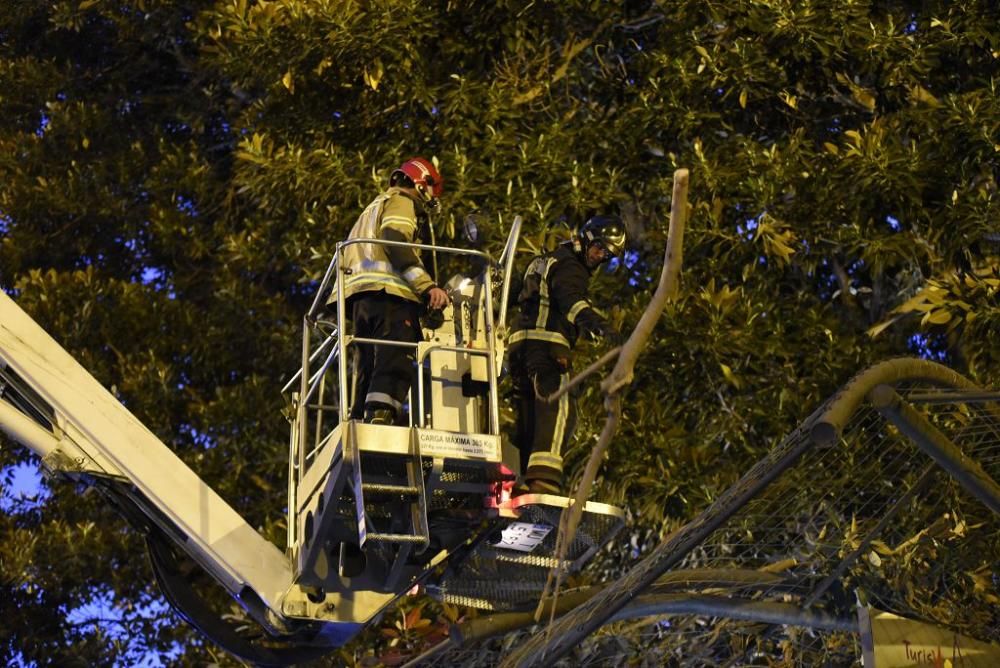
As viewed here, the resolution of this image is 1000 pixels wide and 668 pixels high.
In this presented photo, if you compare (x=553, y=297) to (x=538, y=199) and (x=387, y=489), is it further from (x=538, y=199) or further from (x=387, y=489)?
(x=538, y=199)

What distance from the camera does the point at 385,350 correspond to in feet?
33.0

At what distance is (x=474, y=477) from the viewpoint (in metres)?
9.89

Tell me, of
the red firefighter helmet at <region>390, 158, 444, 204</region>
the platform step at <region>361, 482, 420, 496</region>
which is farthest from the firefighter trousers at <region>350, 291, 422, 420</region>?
the red firefighter helmet at <region>390, 158, 444, 204</region>

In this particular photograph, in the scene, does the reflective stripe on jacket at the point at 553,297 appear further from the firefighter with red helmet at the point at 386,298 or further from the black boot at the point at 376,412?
the black boot at the point at 376,412

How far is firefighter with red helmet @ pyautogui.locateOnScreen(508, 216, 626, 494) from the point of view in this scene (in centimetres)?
1034

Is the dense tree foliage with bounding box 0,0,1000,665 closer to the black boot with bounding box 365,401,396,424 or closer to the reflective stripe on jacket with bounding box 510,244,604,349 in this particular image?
the reflective stripe on jacket with bounding box 510,244,604,349

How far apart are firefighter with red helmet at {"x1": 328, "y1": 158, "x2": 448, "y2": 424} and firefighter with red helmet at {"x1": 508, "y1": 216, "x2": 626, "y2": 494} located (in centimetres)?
77

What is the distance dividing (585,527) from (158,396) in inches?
298

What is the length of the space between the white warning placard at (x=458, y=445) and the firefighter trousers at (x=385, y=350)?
1.93 ft

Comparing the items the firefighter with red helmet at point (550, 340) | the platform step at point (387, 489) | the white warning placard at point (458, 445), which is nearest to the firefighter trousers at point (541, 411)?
the firefighter with red helmet at point (550, 340)

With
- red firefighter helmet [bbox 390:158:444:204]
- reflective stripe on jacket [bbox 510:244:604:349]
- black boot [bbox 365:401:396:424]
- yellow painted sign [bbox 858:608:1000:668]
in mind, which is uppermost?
red firefighter helmet [bbox 390:158:444:204]

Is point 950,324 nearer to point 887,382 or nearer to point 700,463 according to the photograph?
point 700,463

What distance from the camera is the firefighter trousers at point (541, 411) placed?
10.3 metres

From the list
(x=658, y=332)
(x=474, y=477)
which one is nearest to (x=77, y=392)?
(x=474, y=477)
